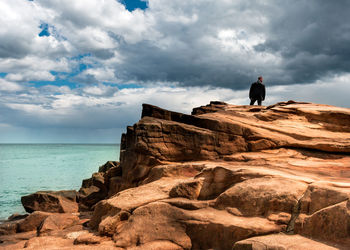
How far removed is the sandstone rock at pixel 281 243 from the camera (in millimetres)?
4766

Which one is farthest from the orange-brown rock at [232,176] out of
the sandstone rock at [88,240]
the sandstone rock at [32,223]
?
the sandstone rock at [32,223]

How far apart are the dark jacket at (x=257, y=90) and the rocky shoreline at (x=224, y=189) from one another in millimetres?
2465

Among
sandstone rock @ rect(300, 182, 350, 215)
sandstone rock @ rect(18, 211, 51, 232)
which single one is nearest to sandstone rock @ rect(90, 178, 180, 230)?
sandstone rock @ rect(300, 182, 350, 215)

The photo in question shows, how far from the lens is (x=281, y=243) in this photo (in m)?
4.98

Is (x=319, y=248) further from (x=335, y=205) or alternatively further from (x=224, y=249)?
(x=224, y=249)

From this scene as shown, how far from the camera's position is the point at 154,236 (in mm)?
6895

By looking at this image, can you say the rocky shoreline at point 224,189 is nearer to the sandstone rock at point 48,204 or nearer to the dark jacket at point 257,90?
the sandstone rock at point 48,204

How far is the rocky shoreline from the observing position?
577 cm

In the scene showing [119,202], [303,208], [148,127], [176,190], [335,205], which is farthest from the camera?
[148,127]

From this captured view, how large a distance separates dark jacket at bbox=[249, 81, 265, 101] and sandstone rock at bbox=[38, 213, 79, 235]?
1346 cm

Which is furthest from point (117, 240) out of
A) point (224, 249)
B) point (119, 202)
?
point (224, 249)

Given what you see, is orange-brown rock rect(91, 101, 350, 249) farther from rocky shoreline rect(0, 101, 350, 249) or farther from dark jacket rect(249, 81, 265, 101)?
dark jacket rect(249, 81, 265, 101)

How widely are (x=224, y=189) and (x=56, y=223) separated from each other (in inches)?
289

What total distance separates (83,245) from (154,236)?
204 centimetres
